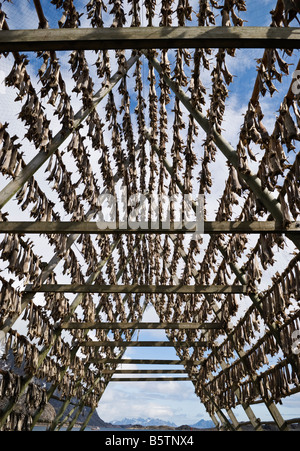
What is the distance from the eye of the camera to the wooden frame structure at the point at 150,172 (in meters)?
3.82

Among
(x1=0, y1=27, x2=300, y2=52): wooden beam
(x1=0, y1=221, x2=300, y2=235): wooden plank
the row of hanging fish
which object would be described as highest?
(x1=0, y1=27, x2=300, y2=52): wooden beam

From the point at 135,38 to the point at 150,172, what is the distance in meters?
6.36

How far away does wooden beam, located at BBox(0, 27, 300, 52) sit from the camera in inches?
123

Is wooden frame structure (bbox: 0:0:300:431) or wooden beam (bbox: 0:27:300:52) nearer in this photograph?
wooden beam (bbox: 0:27:300:52)

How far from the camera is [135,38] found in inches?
125

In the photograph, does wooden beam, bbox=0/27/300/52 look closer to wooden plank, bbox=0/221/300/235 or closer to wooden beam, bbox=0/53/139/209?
wooden beam, bbox=0/53/139/209

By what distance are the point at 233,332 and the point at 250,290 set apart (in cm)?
253

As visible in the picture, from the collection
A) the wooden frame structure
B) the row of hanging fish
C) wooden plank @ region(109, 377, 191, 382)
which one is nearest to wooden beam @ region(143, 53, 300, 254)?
the wooden frame structure

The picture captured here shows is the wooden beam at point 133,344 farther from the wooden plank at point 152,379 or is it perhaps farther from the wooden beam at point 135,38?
the wooden beam at point 135,38

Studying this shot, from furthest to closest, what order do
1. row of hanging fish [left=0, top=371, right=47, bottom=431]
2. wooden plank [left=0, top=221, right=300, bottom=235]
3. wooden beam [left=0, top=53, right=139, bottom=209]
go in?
row of hanging fish [left=0, top=371, right=47, bottom=431], wooden plank [left=0, top=221, right=300, bottom=235], wooden beam [left=0, top=53, right=139, bottom=209]

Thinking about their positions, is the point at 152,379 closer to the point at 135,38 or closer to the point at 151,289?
the point at 151,289

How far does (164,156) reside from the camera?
306 inches

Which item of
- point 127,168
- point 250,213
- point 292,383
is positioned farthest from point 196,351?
point 250,213

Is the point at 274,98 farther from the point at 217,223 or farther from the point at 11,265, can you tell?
the point at 11,265
